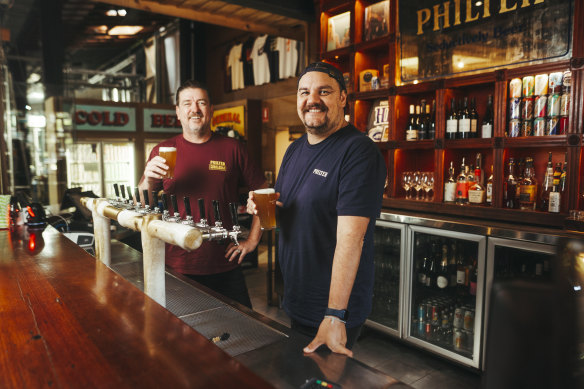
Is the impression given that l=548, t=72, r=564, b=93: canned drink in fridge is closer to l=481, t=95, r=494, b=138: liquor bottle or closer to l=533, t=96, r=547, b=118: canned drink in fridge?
l=533, t=96, r=547, b=118: canned drink in fridge

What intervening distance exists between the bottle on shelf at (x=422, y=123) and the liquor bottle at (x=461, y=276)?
102cm

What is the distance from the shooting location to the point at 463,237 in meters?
2.90

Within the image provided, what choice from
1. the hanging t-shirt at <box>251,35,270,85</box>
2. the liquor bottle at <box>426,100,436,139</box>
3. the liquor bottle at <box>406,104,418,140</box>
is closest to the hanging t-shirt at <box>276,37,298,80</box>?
the hanging t-shirt at <box>251,35,270,85</box>

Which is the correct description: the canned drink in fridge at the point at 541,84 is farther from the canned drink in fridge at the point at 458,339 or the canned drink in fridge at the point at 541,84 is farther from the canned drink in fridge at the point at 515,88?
the canned drink in fridge at the point at 458,339

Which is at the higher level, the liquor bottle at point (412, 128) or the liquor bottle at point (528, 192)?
the liquor bottle at point (412, 128)

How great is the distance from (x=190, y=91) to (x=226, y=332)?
1366 mm

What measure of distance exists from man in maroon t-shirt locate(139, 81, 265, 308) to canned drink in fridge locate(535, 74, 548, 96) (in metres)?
2.11

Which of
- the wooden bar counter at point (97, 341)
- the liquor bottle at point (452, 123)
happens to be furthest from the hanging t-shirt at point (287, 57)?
the wooden bar counter at point (97, 341)

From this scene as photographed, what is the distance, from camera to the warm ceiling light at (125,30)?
9.04 m

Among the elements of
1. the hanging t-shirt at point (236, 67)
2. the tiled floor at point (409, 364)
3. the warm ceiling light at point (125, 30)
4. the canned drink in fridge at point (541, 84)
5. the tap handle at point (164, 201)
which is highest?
the warm ceiling light at point (125, 30)

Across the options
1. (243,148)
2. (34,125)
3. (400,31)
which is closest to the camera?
(243,148)

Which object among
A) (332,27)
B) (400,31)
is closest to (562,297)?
(400,31)

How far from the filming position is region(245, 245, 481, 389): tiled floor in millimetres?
2831

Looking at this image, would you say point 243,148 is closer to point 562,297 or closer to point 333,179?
point 333,179
